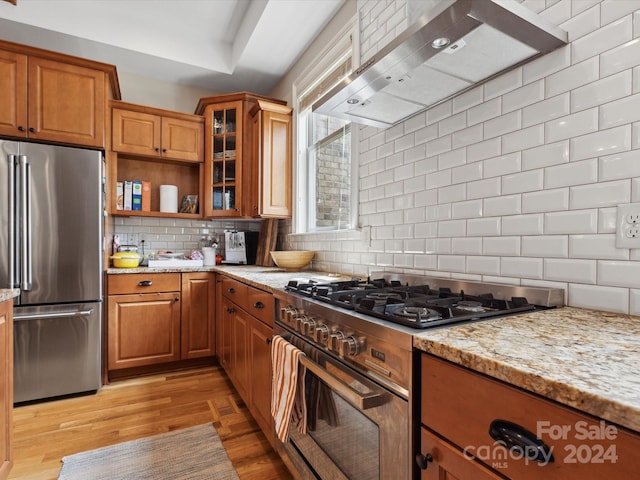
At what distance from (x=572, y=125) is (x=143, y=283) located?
2.82m

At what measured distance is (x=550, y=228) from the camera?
3.87 ft

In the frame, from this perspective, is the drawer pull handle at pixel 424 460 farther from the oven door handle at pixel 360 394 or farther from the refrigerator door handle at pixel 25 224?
the refrigerator door handle at pixel 25 224

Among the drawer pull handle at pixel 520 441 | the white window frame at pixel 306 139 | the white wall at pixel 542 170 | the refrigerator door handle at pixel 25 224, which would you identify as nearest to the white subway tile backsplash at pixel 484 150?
the white wall at pixel 542 170

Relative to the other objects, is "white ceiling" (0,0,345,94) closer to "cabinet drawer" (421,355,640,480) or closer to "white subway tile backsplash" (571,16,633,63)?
"white subway tile backsplash" (571,16,633,63)

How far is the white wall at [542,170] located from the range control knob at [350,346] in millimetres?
699

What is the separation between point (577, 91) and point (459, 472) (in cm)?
119

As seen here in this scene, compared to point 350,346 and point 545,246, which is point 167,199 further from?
point 545,246

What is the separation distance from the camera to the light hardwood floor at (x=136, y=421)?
169cm

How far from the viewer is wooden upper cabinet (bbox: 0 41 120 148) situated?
7.63ft

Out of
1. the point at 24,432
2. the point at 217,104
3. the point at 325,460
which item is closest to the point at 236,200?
the point at 217,104

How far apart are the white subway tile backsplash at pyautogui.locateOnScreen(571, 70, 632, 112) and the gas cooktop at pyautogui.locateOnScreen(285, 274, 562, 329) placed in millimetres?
616

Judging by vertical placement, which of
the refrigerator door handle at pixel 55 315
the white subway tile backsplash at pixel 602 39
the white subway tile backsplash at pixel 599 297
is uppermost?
the white subway tile backsplash at pixel 602 39

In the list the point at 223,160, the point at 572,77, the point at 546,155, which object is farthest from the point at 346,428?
the point at 223,160

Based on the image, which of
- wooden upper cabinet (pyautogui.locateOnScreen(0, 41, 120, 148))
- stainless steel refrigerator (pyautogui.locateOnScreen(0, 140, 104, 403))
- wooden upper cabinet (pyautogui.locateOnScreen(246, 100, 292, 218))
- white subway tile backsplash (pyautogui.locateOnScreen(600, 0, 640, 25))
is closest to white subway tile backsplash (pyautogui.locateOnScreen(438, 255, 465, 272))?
white subway tile backsplash (pyautogui.locateOnScreen(600, 0, 640, 25))
